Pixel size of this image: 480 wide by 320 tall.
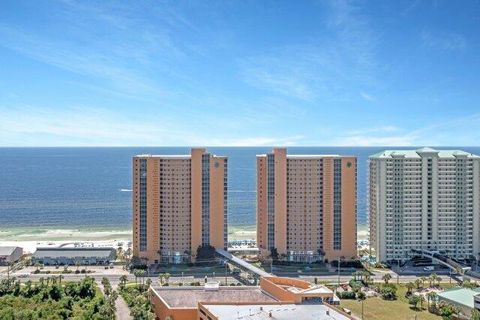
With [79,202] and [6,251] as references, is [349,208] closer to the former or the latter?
[6,251]

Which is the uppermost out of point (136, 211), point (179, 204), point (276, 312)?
point (179, 204)

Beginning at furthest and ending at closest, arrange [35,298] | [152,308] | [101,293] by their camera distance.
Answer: [101,293]
[35,298]
[152,308]

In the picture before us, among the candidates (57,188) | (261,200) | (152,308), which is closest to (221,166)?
(261,200)

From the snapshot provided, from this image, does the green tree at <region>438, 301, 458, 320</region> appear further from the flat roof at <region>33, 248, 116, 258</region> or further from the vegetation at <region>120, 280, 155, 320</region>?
the flat roof at <region>33, 248, 116, 258</region>

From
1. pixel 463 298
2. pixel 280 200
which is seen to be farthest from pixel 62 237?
pixel 463 298

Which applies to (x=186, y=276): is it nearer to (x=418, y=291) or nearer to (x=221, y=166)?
(x=221, y=166)

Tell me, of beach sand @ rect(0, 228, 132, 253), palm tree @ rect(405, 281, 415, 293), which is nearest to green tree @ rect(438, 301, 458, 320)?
palm tree @ rect(405, 281, 415, 293)

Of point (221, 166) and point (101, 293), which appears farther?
point (221, 166)

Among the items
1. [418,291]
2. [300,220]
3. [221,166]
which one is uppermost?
[221,166]
